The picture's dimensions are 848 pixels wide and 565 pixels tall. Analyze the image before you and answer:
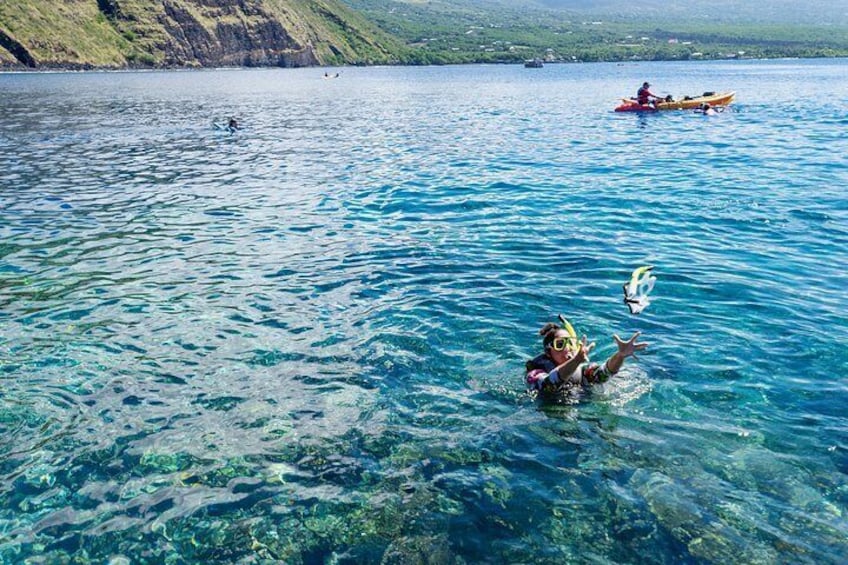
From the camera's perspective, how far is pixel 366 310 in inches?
531

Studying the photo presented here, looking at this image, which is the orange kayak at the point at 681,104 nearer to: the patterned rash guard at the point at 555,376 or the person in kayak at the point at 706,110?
the person in kayak at the point at 706,110

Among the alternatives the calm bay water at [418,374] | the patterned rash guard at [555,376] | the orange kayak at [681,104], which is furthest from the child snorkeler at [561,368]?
the orange kayak at [681,104]

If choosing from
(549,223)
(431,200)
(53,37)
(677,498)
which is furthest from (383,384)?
(53,37)

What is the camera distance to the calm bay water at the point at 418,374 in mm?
7133

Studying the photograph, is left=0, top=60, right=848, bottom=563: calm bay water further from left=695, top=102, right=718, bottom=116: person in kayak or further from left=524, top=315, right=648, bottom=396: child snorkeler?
left=695, top=102, right=718, bottom=116: person in kayak

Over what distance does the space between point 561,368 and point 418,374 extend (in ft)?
Answer: 8.78

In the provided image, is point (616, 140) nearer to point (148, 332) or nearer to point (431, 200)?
point (431, 200)

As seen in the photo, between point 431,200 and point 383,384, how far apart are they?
14.2 meters

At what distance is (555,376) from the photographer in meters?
9.16

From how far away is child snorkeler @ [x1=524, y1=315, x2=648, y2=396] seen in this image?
29.8ft

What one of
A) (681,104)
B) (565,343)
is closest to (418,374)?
(565,343)

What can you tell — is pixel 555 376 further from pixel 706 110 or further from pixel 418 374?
pixel 706 110

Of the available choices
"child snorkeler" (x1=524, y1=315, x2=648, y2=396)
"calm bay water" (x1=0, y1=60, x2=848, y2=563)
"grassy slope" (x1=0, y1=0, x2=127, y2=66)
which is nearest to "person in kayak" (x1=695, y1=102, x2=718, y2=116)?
"calm bay water" (x1=0, y1=60, x2=848, y2=563)

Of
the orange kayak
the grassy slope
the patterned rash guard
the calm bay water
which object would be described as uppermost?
the grassy slope
